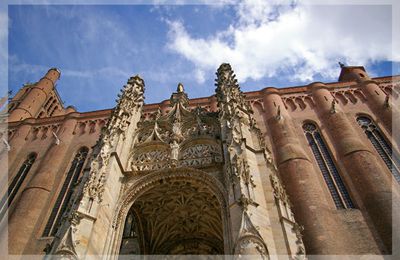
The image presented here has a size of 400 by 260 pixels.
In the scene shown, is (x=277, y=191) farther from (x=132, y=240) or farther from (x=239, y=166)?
(x=132, y=240)

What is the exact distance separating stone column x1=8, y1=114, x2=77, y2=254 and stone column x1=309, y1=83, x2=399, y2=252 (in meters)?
13.7

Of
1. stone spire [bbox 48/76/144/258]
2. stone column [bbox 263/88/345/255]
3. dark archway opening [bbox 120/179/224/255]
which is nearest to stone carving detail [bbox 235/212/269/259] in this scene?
dark archway opening [bbox 120/179/224/255]

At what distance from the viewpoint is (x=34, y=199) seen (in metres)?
15.3

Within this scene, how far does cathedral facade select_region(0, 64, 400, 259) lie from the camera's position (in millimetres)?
8461

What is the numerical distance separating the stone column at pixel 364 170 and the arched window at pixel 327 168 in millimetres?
481

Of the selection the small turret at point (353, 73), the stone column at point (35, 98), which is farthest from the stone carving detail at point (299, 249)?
the stone column at point (35, 98)

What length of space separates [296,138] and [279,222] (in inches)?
344

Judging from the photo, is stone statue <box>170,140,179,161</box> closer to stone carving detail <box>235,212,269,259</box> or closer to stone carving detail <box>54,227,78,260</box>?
stone carving detail <box>54,227,78,260</box>

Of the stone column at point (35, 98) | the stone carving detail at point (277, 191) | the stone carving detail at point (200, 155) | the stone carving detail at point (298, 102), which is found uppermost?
the stone column at point (35, 98)

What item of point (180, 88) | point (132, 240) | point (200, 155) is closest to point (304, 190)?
point (200, 155)

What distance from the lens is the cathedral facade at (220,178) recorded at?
8.46 m

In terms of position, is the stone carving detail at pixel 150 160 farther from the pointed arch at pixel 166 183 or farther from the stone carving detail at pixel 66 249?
the stone carving detail at pixel 66 249

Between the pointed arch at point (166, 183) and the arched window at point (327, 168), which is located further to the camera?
the arched window at point (327, 168)

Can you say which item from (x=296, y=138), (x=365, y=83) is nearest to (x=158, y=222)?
(x=296, y=138)
